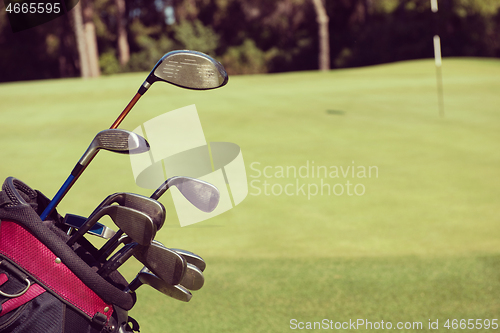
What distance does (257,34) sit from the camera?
4106cm

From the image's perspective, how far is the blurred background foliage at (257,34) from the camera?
34750 millimetres

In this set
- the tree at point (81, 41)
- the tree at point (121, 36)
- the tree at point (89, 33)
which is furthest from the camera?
the tree at point (121, 36)

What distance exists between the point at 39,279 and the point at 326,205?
418cm

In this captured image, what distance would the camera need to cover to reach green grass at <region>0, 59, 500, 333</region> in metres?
3.28

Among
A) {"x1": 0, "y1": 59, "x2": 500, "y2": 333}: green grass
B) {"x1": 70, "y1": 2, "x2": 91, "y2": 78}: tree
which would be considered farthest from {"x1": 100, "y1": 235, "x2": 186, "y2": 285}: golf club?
{"x1": 70, "y1": 2, "x2": 91, "y2": 78}: tree

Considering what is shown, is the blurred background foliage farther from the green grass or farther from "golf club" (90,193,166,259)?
"golf club" (90,193,166,259)

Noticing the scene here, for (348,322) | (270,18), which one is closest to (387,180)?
(348,322)

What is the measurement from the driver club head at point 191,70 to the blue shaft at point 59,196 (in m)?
0.42

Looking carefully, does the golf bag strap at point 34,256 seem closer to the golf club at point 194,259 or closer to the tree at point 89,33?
the golf club at point 194,259

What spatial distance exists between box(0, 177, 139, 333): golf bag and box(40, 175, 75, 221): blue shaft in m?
0.10

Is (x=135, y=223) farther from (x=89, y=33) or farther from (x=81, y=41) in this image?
(x=89, y=33)

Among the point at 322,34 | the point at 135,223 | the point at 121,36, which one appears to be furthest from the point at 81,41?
the point at 135,223

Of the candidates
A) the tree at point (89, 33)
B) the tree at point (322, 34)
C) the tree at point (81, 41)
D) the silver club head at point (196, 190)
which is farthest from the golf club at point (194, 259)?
the tree at point (322, 34)

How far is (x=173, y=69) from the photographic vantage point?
5.14 ft
